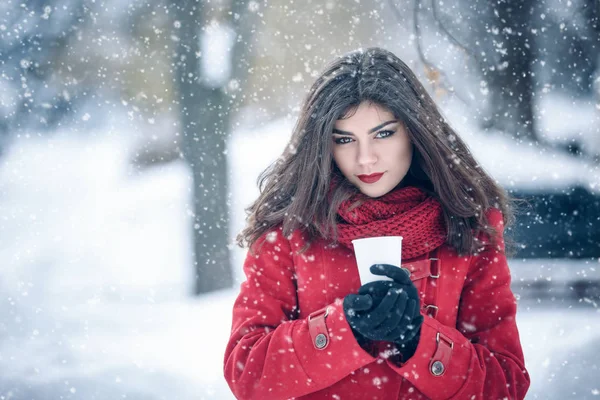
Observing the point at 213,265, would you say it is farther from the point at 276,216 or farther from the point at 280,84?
the point at 276,216

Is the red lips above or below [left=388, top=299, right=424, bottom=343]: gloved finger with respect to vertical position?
above

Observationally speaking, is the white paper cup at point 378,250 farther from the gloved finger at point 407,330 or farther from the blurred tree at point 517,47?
the blurred tree at point 517,47

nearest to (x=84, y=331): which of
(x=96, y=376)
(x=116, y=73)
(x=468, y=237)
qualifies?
(x=96, y=376)

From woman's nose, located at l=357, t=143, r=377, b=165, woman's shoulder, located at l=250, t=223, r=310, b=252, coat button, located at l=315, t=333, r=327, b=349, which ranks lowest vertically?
coat button, located at l=315, t=333, r=327, b=349

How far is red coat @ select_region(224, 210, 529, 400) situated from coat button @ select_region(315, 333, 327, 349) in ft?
0.04

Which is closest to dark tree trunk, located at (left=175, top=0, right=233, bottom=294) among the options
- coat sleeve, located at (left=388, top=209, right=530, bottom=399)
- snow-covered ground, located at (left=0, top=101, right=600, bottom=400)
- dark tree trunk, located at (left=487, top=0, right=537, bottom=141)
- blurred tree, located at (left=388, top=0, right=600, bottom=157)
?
snow-covered ground, located at (left=0, top=101, right=600, bottom=400)

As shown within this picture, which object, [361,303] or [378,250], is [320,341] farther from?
[378,250]

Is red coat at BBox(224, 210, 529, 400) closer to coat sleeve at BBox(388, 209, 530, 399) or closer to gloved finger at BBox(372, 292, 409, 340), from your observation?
coat sleeve at BBox(388, 209, 530, 399)

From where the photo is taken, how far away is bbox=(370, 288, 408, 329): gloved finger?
4.55 ft

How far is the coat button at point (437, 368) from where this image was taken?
153 centimetres

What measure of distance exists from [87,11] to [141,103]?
36.8 inches

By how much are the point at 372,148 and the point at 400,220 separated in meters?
0.25

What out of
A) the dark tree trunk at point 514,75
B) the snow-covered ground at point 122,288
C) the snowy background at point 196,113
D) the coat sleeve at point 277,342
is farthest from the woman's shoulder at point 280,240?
the dark tree trunk at point 514,75

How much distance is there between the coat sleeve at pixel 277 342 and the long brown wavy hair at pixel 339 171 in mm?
117
